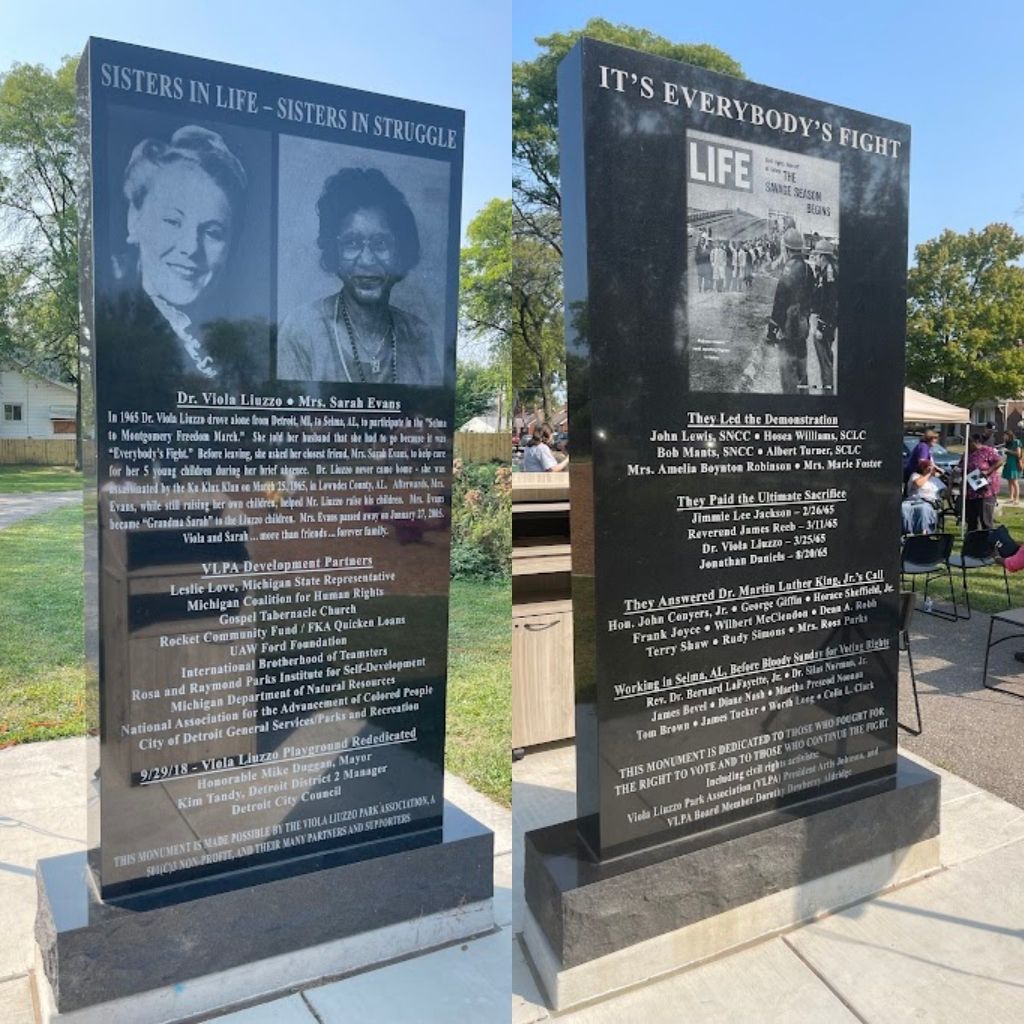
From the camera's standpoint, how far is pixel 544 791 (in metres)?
4.47

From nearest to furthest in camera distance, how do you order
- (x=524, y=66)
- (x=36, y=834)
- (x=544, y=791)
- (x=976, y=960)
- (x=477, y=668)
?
(x=976, y=960) < (x=36, y=834) < (x=544, y=791) < (x=477, y=668) < (x=524, y=66)

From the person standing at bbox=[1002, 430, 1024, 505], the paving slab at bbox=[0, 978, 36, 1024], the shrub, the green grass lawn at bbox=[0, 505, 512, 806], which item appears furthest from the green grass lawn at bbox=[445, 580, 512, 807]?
the person standing at bbox=[1002, 430, 1024, 505]

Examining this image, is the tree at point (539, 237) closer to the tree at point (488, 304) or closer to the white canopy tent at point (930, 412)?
the tree at point (488, 304)

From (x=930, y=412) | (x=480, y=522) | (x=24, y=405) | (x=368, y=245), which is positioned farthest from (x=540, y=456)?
(x=930, y=412)

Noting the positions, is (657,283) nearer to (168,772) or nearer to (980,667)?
(168,772)

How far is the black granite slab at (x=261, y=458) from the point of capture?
8.48ft

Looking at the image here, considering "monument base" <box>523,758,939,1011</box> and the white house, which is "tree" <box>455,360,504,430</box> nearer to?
the white house

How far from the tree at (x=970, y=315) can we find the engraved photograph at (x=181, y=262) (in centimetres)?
3744

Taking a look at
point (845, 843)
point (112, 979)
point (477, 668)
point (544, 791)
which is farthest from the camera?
point (477, 668)

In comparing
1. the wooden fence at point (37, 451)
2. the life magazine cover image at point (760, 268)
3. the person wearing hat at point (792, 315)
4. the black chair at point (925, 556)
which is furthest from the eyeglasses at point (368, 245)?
the black chair at point (925, 556)

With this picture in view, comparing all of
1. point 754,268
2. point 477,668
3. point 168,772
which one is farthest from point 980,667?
point 168,772

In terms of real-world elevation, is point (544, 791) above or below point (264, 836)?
below

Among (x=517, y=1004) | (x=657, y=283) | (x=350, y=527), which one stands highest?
(x=657, y=283)

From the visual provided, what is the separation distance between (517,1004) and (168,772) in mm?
1355
